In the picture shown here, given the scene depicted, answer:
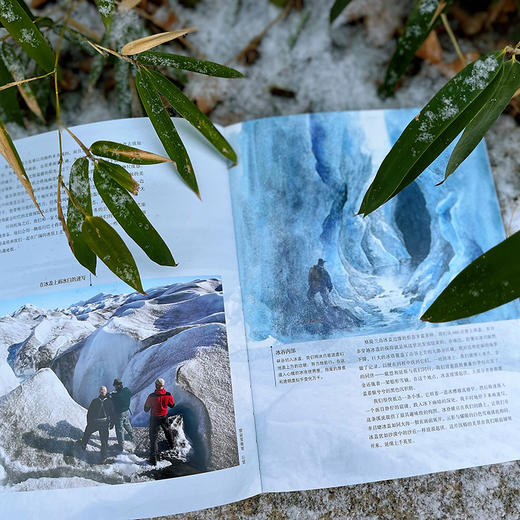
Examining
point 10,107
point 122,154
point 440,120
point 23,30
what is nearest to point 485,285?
point 440,120

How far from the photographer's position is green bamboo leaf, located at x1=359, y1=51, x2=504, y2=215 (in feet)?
1.62

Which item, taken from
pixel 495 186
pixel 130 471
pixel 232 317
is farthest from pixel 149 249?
pixel 495 186

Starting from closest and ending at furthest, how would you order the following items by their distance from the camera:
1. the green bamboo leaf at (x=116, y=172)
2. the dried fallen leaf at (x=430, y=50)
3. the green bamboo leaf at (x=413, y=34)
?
the green bamboo leaf at (x=116, y=172), the green bamboo leaf at (x=413, y=34), the dried fallen leaf at (x=430, y=50)

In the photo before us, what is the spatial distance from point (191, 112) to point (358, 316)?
31 cm

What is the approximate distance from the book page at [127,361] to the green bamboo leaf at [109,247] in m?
0.08

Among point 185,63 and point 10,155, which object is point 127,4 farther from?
point 10,155

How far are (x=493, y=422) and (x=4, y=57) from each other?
74cm

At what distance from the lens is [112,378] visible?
574mm

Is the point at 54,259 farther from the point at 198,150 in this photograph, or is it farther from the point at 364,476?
the point at 364,476

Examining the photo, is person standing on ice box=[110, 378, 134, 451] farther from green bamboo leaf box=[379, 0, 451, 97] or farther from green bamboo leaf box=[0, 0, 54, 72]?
green bamboo leaf box=[379, 0, 451, 97]

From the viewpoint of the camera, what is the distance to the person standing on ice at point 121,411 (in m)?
0.56

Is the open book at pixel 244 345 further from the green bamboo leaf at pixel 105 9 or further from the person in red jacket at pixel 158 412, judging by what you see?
the green bamboo leaf at pixel 105 9

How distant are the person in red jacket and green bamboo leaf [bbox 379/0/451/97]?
0.52 metres

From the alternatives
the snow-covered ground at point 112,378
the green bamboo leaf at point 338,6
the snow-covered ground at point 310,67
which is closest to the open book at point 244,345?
the snow-covered ground at point 112,378
